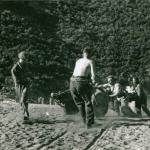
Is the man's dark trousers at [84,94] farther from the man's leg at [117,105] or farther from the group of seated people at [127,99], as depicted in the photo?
the man's leg at [117,105]

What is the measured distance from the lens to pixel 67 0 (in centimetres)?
3077

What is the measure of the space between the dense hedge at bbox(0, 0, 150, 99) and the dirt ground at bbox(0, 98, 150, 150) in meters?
12.3

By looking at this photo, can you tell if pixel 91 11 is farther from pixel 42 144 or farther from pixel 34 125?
pixel 42 144

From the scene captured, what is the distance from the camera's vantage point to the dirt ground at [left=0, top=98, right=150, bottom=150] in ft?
31.4

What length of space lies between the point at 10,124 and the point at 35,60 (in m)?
14.3

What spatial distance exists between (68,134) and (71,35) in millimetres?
18901

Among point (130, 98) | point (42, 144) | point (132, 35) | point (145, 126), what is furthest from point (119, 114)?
point (132, 35)

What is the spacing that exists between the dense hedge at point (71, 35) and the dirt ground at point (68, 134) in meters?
12.3

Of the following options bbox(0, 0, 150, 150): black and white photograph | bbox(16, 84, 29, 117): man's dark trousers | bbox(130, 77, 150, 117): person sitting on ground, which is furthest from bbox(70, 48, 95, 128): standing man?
bbox(130, 77, 150, 117): person sitting on ground

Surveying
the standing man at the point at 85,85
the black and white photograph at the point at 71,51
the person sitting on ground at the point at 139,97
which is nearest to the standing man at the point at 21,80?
the black and white photograph at the point at 71,51

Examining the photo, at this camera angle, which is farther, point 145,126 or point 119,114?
point 119,114

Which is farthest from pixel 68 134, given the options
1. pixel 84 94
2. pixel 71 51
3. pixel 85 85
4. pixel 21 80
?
pixel 71 51

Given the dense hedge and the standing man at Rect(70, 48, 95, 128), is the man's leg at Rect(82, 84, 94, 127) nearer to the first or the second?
the standing man at Rect(70, 48, 95, 128)

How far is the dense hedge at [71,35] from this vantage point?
87.2 feet
